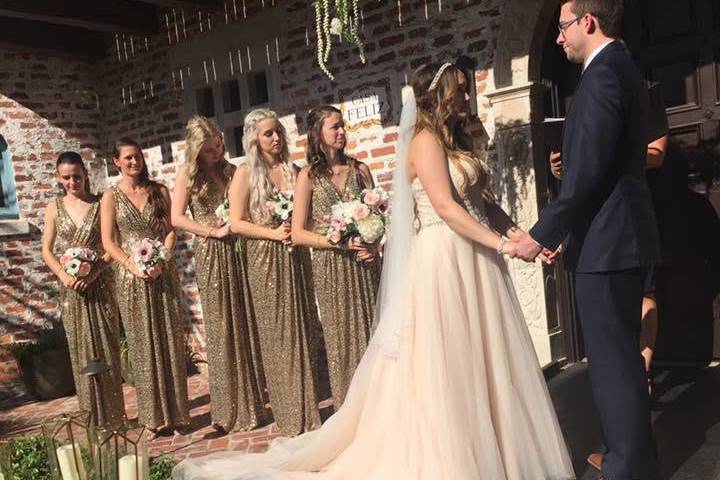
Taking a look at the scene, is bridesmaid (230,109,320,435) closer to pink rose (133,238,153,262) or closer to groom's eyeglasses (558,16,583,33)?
pink rose (133,238,153,262)

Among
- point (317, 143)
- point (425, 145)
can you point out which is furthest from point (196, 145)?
point (425, 145)

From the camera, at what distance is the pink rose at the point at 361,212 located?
423 centimetres

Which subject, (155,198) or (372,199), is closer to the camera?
(372,199)

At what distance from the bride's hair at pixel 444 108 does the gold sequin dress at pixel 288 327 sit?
1.63 meters

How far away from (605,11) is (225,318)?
318 cm

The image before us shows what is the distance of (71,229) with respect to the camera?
524cm

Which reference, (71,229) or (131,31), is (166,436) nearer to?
(71,229)

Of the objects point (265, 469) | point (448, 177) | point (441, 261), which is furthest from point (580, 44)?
point (265, 469)

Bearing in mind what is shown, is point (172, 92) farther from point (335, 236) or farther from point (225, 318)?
point (335, 236)

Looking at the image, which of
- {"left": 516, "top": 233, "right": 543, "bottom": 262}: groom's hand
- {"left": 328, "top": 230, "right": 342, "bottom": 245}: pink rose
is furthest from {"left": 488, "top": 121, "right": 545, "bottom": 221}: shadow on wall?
{"left": 516, "top": 233, "right": 543, "bottom": 262}: groom's hand

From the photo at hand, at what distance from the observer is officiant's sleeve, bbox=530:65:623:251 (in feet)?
9.39

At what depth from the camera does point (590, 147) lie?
2871 millimetres

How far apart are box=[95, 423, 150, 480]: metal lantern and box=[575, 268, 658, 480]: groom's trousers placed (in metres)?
1.94

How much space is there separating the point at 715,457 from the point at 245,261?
124 inches
